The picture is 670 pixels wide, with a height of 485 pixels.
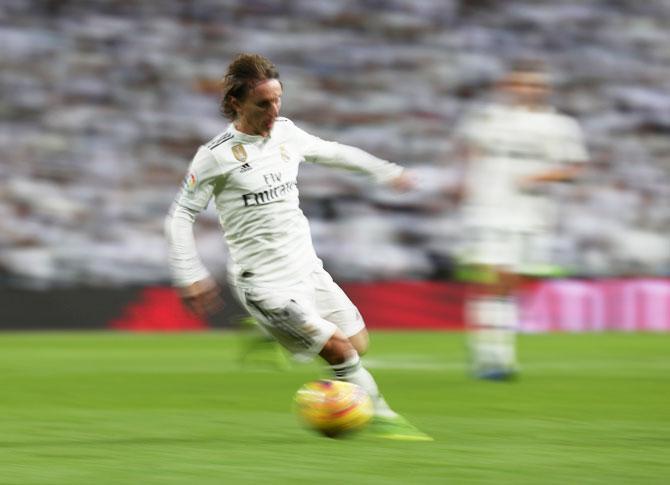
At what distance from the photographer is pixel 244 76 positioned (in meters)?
6.00

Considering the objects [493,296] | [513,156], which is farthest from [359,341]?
[513,156]

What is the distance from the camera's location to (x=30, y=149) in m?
16.9

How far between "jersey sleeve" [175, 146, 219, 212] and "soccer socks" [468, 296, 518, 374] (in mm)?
3617

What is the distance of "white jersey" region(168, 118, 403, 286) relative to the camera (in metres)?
6.03

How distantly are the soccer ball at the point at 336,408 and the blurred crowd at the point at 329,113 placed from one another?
10.1 m

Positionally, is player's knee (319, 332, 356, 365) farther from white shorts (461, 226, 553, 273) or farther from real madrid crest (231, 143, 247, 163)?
white shorts (461, 226, 553, 273)

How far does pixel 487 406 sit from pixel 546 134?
2.58 meters

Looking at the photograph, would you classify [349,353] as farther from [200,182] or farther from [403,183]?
[200,182]

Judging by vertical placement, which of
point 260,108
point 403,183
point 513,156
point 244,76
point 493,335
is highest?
point 244,76

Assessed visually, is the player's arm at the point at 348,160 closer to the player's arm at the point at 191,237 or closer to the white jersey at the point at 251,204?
the white jersey at the point at 251,204

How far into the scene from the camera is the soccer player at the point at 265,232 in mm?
6008

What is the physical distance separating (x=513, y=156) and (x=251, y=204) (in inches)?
150

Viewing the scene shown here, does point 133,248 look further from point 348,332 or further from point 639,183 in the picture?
point 348,332

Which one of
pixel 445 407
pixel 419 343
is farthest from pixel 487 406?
pixel 419 343
